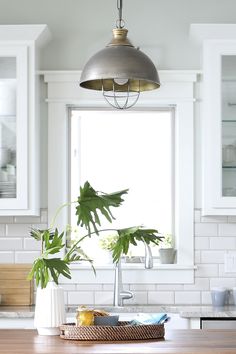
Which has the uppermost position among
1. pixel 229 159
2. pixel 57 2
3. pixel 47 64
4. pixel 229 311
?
pixel 57 2

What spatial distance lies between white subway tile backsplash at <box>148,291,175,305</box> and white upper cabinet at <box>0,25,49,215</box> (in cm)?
98

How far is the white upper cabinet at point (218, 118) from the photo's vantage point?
5.57 metres

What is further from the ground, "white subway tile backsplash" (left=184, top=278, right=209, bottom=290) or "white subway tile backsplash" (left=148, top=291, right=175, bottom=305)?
"white subway tile backsplash" (left=184, top=278, right=209, bottom=290)

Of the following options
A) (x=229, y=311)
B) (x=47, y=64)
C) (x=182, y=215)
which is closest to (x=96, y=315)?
(x=229, y=311)

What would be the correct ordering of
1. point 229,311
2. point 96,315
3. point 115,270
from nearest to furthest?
1. point 96,315
2. point 229,311
3. point 115,270

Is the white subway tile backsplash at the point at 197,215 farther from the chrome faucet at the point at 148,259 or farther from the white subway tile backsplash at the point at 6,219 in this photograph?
the white subway tile backsplash at the point at 6,219

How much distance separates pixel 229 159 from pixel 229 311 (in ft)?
A: 3.35

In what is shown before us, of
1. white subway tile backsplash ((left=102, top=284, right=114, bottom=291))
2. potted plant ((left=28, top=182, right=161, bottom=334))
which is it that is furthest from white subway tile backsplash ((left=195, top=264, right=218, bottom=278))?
potted plant ((left=28, top=182, right=161, bottom=334))

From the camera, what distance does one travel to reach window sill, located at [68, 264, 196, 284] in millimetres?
5770

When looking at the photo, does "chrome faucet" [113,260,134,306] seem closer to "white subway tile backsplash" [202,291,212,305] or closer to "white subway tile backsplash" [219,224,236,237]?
"white subway tile backsplash" [202,291,212,305]

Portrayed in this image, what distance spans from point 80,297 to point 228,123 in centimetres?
154

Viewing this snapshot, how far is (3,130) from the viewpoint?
5625 mm

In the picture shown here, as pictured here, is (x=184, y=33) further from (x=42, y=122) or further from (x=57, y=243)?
(x=57, y=243)

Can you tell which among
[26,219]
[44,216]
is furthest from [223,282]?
[26,219]
